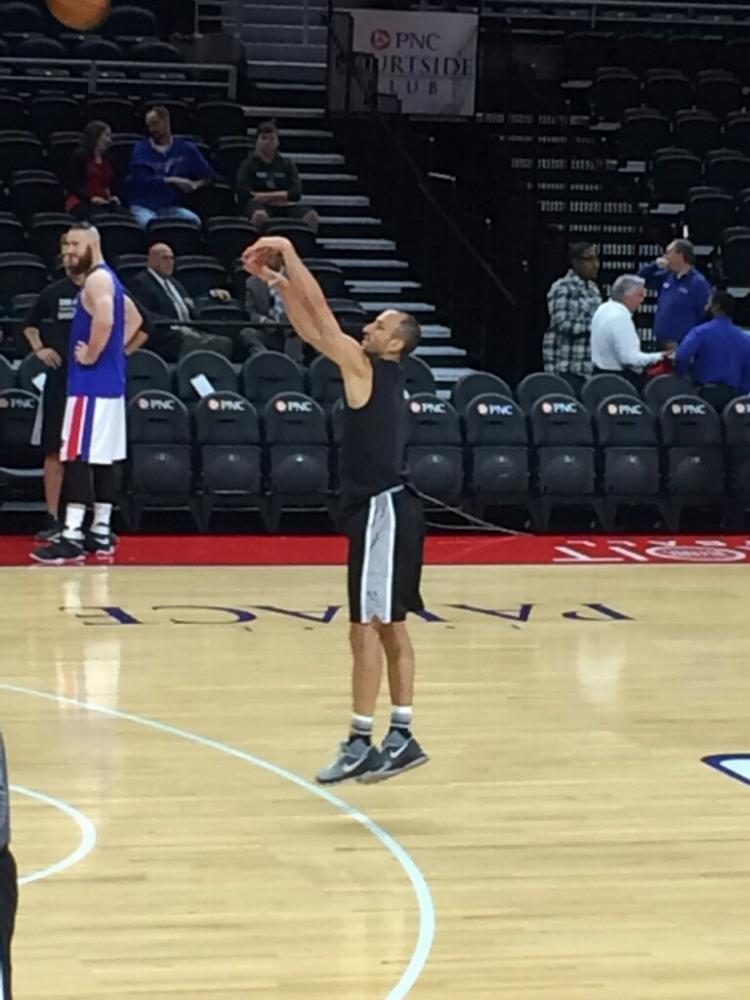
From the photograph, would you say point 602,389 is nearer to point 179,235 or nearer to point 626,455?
point 626,455

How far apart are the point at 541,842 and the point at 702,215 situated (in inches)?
435

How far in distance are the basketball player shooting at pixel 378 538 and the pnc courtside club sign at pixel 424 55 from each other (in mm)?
10933

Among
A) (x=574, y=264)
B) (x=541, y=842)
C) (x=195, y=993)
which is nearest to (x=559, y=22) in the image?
(x=574, y=264)

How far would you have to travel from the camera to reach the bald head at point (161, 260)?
13.7 meters

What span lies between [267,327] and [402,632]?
7.17 metres

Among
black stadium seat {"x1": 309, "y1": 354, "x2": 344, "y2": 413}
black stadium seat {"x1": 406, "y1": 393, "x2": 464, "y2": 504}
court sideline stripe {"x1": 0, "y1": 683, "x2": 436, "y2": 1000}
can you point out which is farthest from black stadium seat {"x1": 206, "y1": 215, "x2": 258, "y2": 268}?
court sideline stripe {"x1": 0, "y1": 683, "x2": 436, "y2": 1000}

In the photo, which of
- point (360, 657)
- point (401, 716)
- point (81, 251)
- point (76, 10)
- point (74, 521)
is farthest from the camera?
point (74, 521)

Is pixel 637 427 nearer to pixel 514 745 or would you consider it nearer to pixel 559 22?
pixel 514 745

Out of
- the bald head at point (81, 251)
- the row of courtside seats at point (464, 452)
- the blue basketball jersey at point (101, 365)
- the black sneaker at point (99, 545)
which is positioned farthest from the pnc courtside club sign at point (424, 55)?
the black sneaker at point (99, 545)

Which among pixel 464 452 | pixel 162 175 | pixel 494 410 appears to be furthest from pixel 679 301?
pixel 162 175

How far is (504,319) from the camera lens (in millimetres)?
16141

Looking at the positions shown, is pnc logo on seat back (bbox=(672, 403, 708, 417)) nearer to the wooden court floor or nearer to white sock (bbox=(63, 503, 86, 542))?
the wooden court floor

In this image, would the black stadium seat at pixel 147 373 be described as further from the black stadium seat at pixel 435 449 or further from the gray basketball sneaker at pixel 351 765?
the gray basketball sneaker at pixel 351 765

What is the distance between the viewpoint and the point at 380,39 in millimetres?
18328
